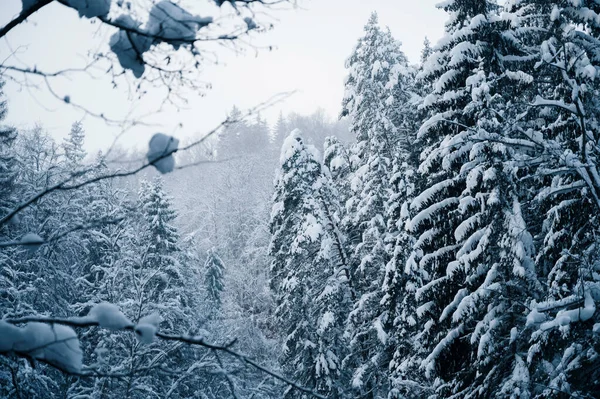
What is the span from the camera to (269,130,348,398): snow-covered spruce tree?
15.0 meters

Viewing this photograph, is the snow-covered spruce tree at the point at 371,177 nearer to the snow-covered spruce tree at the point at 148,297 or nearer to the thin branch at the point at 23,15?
the snow-covered spruce tree at the point at 148,297

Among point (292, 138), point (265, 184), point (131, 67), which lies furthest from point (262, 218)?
point (131, 67)

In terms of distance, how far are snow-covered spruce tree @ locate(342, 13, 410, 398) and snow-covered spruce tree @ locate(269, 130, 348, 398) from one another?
0.91 m

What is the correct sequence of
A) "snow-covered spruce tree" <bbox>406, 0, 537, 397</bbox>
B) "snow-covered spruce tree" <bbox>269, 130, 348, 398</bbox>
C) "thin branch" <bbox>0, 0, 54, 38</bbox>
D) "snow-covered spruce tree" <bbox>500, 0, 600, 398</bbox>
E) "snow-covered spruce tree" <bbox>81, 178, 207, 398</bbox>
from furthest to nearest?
"snow-covered spruce tree" <bbox>269, 130, 348, 398</bbox> < "snow-covered spruce tree" <bbox>81, 178, 207, 398</bbox> < "snow-covered spruce tree" <bbox>406, 0, 537, 397</bbox> < "snow-covered spruce tree" <bbox>500, 0, 600, 398</bbox> < "thin branch" <bbox>0, 0, 54, 38</bbox>

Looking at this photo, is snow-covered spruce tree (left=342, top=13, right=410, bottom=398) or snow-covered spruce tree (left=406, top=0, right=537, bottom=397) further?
snow-covered spruce tree (left=342, top=13, right=410, bottom=398)

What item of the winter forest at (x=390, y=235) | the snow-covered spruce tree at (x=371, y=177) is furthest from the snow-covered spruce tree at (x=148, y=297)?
the snow-covered spruce tree at (x=371, y=177)

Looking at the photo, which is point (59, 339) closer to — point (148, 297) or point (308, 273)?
point (148, 297)

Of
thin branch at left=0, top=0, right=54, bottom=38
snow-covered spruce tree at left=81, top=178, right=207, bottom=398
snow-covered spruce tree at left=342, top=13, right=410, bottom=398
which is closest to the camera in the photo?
thin branch at left=0, top=0, right=54, bottom=38

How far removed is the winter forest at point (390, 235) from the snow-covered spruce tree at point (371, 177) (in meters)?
0.09

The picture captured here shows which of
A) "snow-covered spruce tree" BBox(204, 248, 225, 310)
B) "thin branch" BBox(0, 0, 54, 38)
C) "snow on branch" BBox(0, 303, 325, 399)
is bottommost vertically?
"snow on branch" BBox(0, 303, 325, 399)

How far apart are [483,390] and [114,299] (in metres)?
10.0

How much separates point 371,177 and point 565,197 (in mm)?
6902

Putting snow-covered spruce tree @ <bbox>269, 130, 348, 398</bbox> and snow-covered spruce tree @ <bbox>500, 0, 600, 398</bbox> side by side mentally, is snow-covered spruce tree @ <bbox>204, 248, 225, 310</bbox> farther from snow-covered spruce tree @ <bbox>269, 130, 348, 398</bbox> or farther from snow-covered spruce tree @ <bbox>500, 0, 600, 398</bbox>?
snow-covered spruce tree @ <bbox>500, 0, 600, 398</bbox>

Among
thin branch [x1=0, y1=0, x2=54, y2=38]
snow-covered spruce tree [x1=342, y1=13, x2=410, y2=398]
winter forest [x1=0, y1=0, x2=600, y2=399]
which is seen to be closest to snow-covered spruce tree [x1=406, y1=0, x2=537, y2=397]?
winter forest [x1=0, y1=0, x2=600, y2=399]
